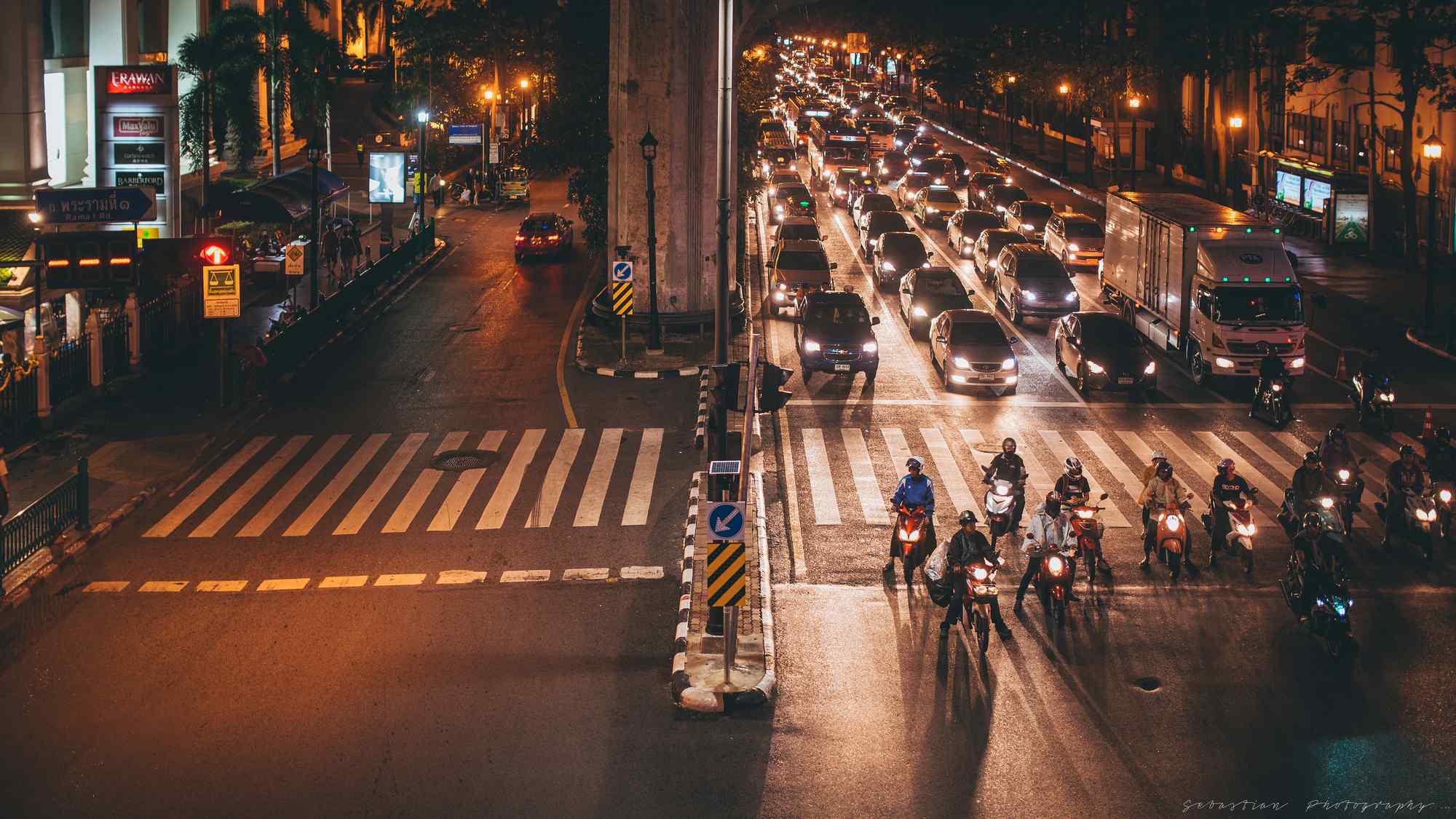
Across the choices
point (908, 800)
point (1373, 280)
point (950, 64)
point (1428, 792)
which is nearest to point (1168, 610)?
point (1428, 792)

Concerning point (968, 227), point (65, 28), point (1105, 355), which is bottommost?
point (1105, 355)

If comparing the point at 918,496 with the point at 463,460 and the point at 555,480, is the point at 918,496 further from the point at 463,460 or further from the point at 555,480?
the point at 463,460

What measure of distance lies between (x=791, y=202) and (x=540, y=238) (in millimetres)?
11113

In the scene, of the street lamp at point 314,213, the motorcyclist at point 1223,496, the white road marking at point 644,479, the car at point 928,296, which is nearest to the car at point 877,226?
the car at point 928,296

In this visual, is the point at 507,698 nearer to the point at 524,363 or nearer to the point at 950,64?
the point at 524,363

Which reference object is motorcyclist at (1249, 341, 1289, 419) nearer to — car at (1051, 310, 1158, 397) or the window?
car at (1051, 310, 1158, 397)

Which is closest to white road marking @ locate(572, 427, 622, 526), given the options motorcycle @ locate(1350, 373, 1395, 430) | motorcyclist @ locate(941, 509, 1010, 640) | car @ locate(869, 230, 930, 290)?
motorcyclist @ locate(941, 509, 1010, 640)

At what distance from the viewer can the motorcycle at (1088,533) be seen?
Answer: 18078 millimetres

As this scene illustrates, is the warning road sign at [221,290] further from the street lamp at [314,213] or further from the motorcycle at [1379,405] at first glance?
the motorcycle at [1379,405]

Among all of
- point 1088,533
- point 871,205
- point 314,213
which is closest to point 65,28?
point 314,213

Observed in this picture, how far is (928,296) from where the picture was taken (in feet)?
119

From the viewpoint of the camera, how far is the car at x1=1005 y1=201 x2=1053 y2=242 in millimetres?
50497

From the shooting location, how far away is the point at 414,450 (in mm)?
25031

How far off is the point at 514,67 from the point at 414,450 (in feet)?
127
